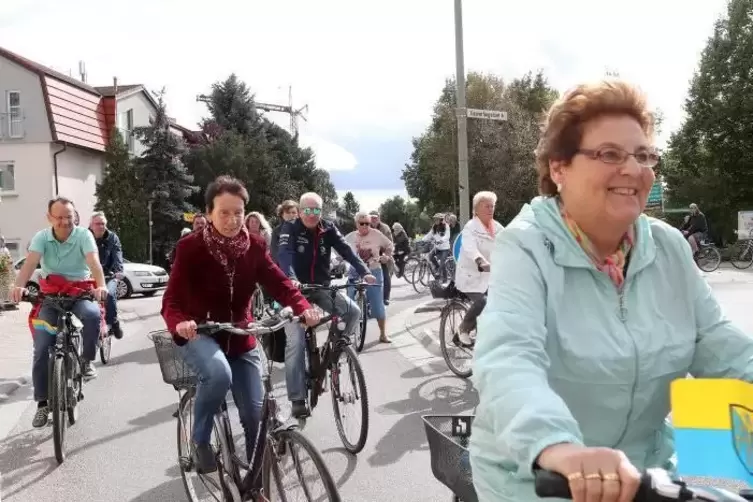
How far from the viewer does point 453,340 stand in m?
8.53

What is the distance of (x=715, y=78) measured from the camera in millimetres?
34688

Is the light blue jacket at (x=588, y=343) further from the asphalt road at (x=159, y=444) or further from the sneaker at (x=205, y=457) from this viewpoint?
the asphalt road at (x=159, y=444)

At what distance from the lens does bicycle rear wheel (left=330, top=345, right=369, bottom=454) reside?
5734 mm

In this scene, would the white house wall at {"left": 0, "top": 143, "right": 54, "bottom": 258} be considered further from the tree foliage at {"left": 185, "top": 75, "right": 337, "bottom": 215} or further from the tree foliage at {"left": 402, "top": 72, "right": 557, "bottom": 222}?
the tree foliage at {"left": 402, "top": 72, "right": 557, "bottom": 222}

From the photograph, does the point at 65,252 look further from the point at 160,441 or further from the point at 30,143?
the point at 30,143

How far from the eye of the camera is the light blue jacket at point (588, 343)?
1.71m

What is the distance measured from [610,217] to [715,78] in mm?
36589

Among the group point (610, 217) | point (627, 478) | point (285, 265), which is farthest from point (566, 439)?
point (285, 265)

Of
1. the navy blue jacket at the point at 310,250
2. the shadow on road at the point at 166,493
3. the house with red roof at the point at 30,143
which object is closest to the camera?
the shadow on road at the point at 166,493

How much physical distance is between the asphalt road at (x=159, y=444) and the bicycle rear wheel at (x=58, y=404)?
0.13 meters

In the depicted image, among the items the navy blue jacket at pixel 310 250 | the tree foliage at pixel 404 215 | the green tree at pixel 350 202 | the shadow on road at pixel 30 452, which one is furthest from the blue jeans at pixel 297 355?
the green tree at pixel 350 202

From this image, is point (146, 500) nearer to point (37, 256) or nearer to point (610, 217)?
point (37, 256)

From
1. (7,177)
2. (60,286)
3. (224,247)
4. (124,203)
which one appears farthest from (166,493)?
(7,177)

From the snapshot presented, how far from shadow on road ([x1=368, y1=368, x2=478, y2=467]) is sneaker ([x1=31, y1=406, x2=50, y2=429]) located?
2.75m
